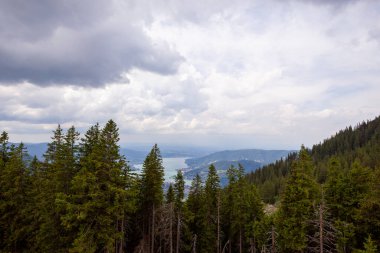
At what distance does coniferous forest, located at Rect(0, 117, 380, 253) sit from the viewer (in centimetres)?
2247

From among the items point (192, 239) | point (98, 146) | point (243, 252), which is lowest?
point (243, 252)

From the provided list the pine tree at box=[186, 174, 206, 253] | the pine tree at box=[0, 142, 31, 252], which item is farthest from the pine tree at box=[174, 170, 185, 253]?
the pine tree at box=[0, 142, 31, 252]

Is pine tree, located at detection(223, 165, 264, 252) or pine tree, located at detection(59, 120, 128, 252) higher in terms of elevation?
pine tree, located at detection(59, 120, 128, 252)

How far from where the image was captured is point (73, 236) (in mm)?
23938

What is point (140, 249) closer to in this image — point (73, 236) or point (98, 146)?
point (73, 236)

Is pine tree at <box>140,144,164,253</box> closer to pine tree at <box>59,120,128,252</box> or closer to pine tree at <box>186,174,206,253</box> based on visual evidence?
pine tree at <box>186,174,206,253</box>

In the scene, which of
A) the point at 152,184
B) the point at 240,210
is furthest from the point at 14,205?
the point at 240,210

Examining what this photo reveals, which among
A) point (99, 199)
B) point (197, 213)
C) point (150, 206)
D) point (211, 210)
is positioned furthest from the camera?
point (211, 210)

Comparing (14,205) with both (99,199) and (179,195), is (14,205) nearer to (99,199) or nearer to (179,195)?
(99,199)

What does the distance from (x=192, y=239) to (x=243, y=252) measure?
10.2m

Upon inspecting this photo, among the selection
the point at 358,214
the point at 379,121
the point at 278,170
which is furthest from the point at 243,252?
the point at 379,121

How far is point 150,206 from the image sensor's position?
3700 cm

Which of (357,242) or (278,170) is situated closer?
(357,242)

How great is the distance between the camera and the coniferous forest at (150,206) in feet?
73.7
